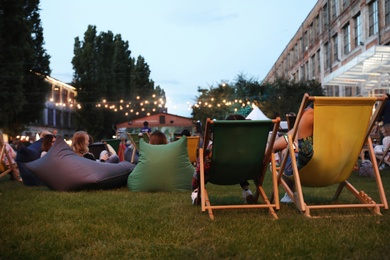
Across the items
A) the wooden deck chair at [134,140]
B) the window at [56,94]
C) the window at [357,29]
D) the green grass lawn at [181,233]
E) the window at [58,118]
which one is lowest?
the green grass lawn at [181,233]

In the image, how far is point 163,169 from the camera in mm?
6480

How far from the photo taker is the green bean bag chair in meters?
6.47

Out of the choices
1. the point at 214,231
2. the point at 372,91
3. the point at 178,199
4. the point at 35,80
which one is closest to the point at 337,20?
the point at 372,91

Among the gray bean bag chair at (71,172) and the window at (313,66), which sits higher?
the window at (313,66)

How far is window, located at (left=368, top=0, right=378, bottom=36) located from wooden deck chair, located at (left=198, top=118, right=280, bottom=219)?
2046 cm

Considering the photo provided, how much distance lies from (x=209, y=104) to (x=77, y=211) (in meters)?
34.5

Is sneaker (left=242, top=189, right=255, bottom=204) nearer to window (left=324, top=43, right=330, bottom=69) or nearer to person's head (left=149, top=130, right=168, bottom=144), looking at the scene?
person's head (left=149, top=130, right=168, bottom=144)

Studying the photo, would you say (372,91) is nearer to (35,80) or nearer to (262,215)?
(262,215)

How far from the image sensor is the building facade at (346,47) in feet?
55.1

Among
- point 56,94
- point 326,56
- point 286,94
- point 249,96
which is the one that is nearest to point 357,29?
point 326,56

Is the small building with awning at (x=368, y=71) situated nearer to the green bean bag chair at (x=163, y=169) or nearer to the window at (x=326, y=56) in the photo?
the green bean bag chair at (x=163, y=169)

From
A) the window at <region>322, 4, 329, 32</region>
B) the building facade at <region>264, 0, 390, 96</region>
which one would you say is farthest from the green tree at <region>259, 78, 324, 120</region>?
the window at <region>322, 4, 329, 32</region>

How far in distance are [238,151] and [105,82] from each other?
46154mm

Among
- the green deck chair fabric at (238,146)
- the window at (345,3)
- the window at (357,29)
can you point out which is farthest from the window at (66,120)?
the green deck chair fabric at (238,146)
